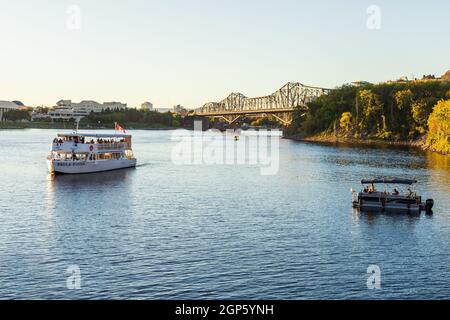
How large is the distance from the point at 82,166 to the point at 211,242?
54.2 meters

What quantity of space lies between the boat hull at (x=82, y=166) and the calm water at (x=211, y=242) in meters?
7.16

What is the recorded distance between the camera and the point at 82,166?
9369 centimetres


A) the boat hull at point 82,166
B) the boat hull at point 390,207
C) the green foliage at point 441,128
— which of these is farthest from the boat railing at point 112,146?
the green foliage at point 441,128

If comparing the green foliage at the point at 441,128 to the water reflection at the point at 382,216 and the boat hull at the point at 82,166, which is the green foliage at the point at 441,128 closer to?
the boat hull at the point at 82,166

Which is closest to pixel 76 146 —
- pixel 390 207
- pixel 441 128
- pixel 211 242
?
pixel 390 207

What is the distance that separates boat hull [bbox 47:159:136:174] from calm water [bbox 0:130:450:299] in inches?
282

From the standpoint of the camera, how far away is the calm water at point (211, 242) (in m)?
34.2

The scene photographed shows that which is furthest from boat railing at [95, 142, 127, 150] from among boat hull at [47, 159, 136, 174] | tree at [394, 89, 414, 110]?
tree at [394, 89, 414, 110]

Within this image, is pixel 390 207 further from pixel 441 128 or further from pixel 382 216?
pixel 441 128

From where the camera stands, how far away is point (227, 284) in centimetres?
3441

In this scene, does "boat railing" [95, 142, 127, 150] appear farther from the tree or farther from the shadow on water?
the tree
